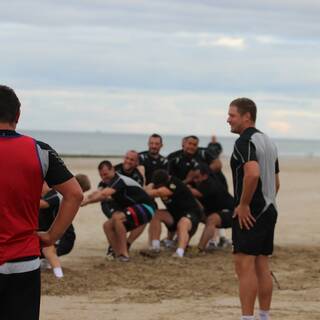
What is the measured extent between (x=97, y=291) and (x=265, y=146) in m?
2.83

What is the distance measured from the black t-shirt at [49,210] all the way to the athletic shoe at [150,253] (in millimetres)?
1946

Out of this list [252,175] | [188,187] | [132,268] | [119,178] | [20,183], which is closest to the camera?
[20,183]

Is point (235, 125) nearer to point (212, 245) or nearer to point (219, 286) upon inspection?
point (219, 286)

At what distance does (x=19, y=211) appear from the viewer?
13.4ft

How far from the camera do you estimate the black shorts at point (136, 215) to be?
10961mm

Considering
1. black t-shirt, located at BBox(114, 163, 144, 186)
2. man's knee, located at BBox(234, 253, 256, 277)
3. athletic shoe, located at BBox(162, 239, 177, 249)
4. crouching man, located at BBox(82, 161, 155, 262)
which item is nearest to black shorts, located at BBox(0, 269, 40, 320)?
man's knee, located at BBox(234, 253, 256, 277)

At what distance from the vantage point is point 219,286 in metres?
8.88

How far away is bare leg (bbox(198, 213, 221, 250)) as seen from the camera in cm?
1174

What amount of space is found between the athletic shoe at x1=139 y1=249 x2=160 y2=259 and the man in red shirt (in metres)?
7.04

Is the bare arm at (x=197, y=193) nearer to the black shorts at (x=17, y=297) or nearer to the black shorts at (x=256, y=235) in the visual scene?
the black shorts at (x=256, y=235)

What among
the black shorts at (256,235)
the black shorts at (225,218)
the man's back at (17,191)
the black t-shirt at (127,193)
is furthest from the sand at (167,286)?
the man's back at (17,191)

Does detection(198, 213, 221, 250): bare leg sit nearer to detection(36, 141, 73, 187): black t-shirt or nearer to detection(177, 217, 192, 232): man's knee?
detection(177, 217, 192, 232): man's knee


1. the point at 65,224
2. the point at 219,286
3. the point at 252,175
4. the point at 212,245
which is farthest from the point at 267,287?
the point at 212,245

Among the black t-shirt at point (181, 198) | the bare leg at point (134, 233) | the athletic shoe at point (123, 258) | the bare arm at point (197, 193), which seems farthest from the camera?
the bare arm at point (197, 193)
